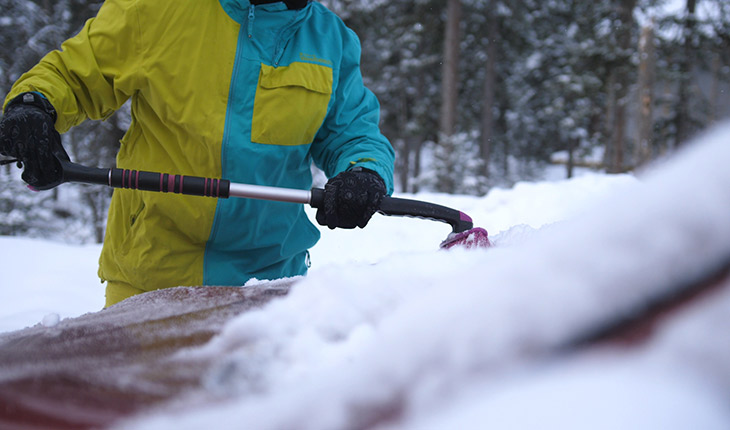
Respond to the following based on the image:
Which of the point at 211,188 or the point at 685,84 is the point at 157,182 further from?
the point at 685,84

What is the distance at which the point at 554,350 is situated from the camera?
Result: 0.66 m

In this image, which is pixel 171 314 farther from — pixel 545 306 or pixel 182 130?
pixel 182 130

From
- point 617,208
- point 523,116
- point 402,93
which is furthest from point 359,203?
point 523,116

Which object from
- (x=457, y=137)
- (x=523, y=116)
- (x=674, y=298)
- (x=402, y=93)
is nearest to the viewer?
(x=674, y=298)

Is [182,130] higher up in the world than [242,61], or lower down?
lower down

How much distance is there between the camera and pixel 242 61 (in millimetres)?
2061

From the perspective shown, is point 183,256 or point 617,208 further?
point 183,256

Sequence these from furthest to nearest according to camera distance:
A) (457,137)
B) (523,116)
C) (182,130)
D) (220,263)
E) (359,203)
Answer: (523,116) → (457,137) → (220,263) → (182,130) → (359,203)

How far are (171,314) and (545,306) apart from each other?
2.83ft

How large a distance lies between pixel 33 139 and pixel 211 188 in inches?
24.7

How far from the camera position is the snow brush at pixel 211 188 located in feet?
5.92

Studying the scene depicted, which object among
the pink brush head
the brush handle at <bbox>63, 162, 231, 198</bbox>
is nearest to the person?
the brush handle at <bbox>63, 162, 231, 198</bbox>

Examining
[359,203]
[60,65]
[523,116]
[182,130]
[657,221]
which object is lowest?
[657,221]

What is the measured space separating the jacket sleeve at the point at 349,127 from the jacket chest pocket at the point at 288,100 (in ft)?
0.45
